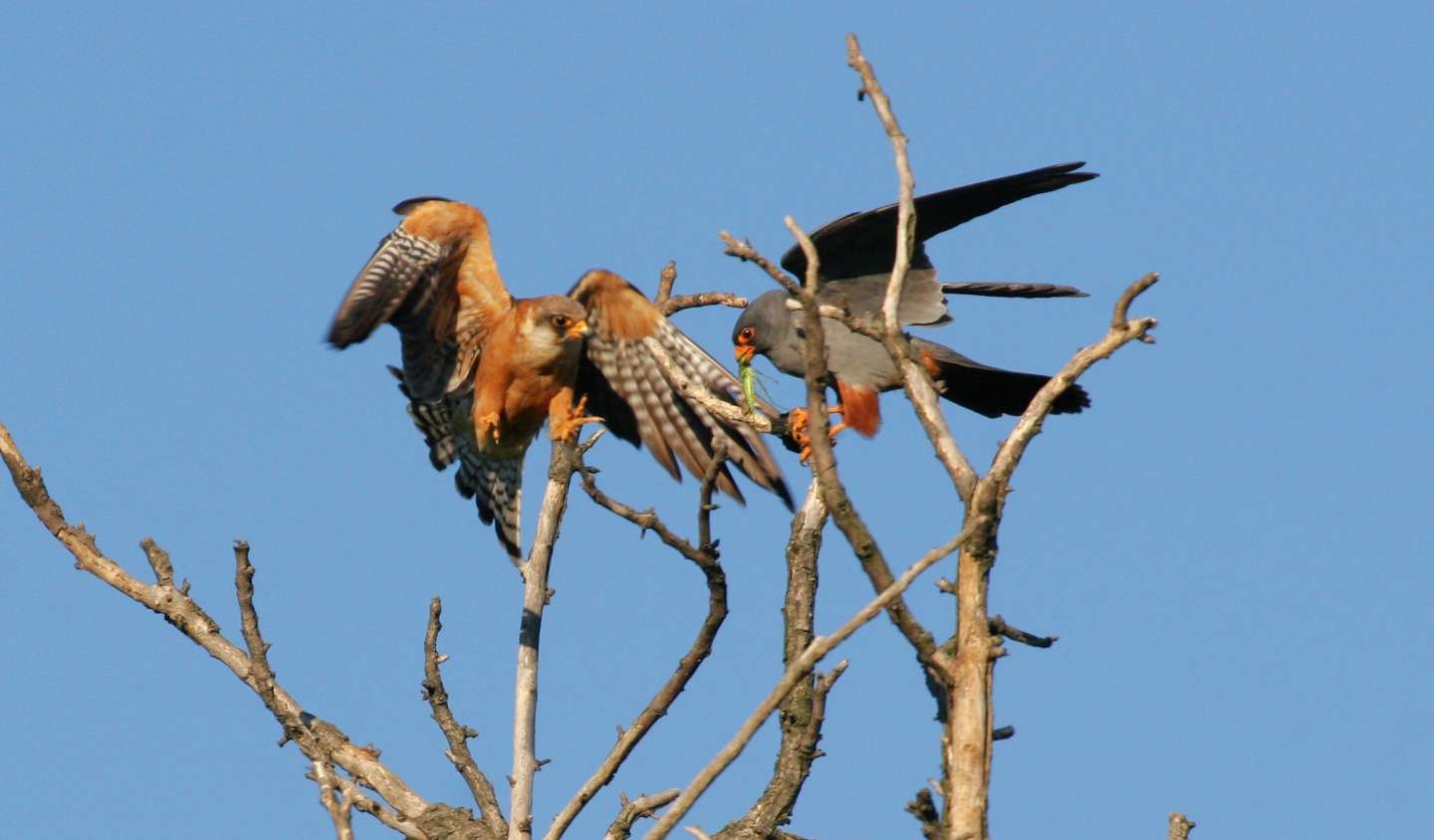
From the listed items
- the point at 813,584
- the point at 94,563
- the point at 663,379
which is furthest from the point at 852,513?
the point at 663,379

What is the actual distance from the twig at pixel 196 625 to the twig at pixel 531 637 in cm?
50

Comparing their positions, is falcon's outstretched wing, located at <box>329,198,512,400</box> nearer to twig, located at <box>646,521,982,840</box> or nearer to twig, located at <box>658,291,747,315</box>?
twig, located at <box>658,291,747,315</box>

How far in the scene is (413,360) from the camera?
769 centimetres

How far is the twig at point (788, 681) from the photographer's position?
128 inches

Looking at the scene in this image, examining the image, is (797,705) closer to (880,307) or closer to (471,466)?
(880,307)

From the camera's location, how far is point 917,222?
619cm

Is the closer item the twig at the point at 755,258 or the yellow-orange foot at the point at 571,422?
the twig at the point at 755,258

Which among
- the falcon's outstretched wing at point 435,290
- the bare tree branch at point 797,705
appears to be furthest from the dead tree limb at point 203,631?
the falcon's outstretched wing at point 435,290

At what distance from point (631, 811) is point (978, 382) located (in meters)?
3.33

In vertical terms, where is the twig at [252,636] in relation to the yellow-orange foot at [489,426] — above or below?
below

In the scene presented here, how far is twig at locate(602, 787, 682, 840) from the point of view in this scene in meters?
4.95

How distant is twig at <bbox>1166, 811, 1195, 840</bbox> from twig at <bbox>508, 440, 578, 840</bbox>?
91.3 inches

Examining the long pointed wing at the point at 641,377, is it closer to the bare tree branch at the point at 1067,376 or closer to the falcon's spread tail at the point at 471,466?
the falcon's spread tail at the point at 471,466

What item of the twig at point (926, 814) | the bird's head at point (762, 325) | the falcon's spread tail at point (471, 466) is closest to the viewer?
the twig at point (926, 814)
